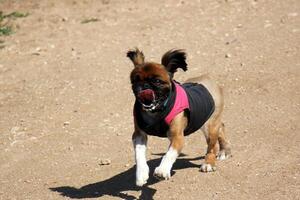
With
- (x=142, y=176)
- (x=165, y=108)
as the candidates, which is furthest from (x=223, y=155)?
(x=142, y=176)

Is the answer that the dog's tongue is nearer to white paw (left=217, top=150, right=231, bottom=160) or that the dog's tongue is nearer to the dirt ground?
the dirt ground

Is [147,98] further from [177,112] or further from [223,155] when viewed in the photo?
[223,155]

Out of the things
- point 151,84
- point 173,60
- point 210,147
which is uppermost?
point 173,60

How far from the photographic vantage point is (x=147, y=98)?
7.11 metres

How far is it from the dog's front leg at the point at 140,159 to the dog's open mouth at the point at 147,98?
2.03ft

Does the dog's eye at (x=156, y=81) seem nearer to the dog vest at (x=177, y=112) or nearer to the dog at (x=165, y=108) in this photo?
the dog at (x=165, y=108)

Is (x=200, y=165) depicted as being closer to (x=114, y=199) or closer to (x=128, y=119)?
(x=114, y=199)

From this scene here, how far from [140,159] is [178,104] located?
71 cm

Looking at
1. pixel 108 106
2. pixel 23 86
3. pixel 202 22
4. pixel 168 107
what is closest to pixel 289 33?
pixel 202 22

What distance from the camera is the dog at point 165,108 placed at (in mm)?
7172

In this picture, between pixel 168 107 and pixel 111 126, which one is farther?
pixel 111 126

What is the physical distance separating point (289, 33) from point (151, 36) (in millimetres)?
2791

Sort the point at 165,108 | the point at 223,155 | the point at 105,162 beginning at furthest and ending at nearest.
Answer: the point at 105,162, the point at 223,155, the point at 165,108

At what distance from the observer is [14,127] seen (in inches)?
431
